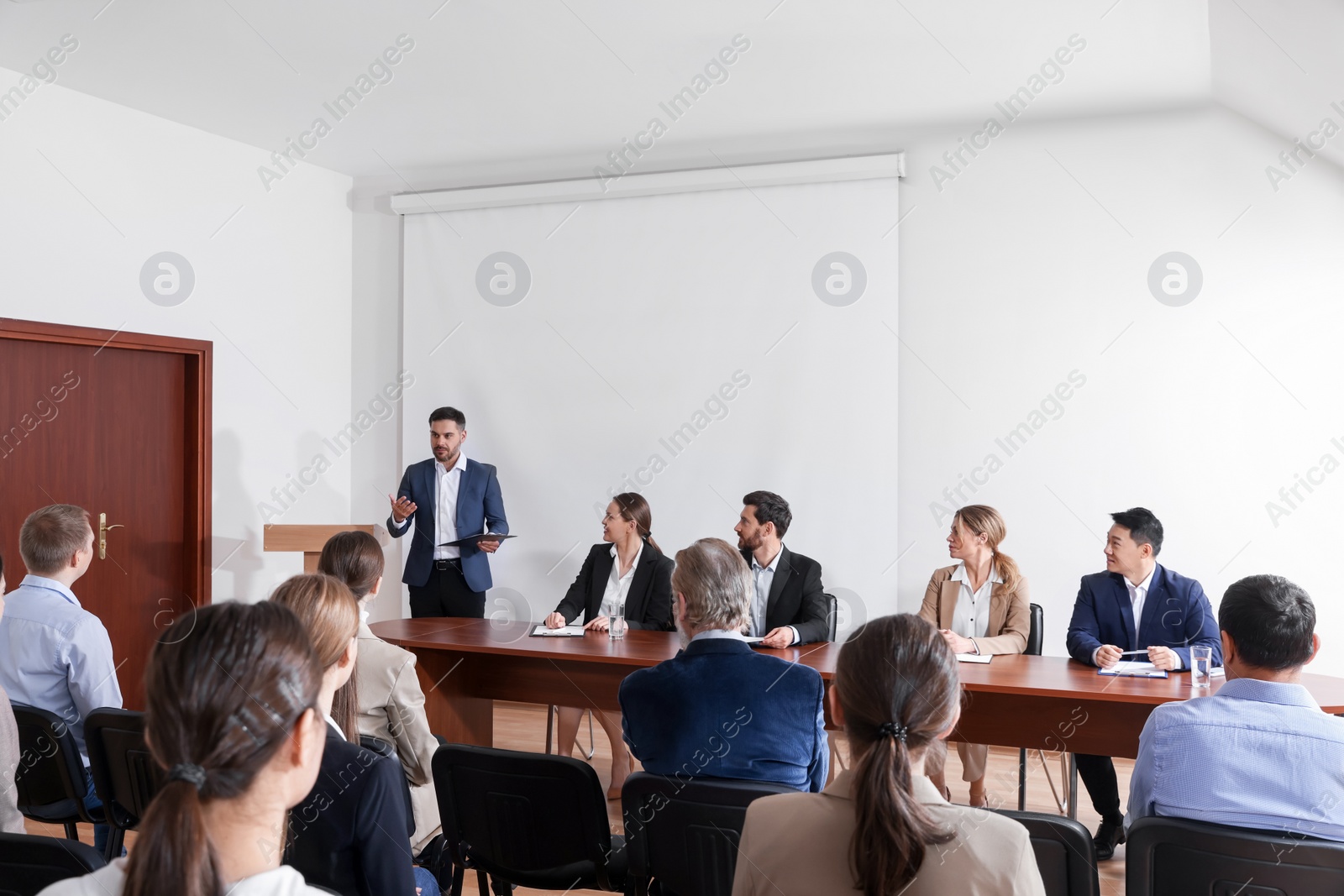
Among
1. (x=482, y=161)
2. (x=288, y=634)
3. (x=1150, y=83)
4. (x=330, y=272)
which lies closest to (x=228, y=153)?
(x=330, y=272)

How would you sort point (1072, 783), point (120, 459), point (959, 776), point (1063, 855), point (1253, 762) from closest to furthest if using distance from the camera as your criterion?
point (1063, 855) → point (1253, 762) → point (1072, 783) → point (959, 776) → point (120, 459)

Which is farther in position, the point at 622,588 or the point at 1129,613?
the point at 622,588

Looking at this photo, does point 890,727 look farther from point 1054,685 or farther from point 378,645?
point 1054,685

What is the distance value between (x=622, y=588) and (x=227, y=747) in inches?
138

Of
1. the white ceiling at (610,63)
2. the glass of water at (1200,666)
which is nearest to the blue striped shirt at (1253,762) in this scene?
the glass of water at (1200,666)

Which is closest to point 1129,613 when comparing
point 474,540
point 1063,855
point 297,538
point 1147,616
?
point 1147,616

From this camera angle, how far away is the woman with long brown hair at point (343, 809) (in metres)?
1.75

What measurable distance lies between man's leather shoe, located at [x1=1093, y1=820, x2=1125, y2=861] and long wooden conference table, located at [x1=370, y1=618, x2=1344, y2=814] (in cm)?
23

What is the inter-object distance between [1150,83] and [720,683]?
3779 mm

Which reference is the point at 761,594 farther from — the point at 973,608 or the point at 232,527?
the point at 232,527

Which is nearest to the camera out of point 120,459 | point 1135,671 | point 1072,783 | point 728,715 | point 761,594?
point 728,715

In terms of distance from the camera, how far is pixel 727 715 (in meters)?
2.21

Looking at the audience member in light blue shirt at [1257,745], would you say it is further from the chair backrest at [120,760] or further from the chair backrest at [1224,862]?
the chair backrest at [120,760]

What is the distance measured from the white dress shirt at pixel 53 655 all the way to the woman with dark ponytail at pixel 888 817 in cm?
221
